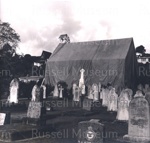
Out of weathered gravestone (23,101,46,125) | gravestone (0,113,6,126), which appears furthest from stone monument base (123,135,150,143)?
gravestone (0,113,6,126)

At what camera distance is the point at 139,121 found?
10.3 meters

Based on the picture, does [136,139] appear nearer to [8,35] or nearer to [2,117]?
[2,117]

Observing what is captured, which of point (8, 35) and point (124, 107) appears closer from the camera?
point (124, 107)

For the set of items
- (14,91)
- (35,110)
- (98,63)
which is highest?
(98,63)

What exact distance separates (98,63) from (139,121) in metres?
29.4

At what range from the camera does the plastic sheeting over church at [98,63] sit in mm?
37591

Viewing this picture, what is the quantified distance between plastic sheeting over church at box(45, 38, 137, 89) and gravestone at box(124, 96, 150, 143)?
25.7 metres

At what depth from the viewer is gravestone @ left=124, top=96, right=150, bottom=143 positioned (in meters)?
10.1

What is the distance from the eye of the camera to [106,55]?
130ft

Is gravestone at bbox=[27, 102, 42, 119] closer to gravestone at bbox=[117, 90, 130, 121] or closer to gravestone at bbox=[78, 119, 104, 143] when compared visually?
gravestone at bbox=[117, 90, 130, 121]

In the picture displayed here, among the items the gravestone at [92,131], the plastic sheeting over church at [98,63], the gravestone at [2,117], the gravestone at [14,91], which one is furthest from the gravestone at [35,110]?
the plastic sheeting over church at [98,63]

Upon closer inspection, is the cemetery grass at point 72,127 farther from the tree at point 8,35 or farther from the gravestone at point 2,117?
the tree at point 8,35

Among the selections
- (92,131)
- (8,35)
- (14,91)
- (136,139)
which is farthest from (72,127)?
(8,35)

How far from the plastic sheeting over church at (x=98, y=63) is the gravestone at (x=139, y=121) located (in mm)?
25721
